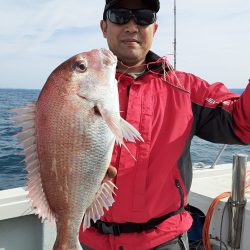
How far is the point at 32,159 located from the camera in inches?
→ 76.7

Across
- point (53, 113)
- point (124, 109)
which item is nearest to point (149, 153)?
point (124, 109)

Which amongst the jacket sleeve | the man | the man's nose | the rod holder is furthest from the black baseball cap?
the rod holder

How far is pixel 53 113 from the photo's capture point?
6.25 feet

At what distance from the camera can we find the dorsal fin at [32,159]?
1.93m

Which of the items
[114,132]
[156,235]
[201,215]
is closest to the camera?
[114,132]

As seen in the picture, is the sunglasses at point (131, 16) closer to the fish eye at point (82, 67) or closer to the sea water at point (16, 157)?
the fish eye at point (82, 67)

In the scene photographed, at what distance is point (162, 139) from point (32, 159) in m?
0.97

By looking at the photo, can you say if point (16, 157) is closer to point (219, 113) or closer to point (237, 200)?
point (237, 200)

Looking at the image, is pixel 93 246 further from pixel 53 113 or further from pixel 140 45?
pixel 140 45

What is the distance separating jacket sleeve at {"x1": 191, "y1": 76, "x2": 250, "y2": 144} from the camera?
2611 millimetres

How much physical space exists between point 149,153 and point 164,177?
0.64 ft

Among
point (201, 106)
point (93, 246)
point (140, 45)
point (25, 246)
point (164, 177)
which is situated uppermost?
point (140, 45)

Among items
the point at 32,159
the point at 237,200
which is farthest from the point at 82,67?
the point at 237,200

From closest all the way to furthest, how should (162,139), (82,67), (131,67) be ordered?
(82,67) → (162,139) → (131,67)
